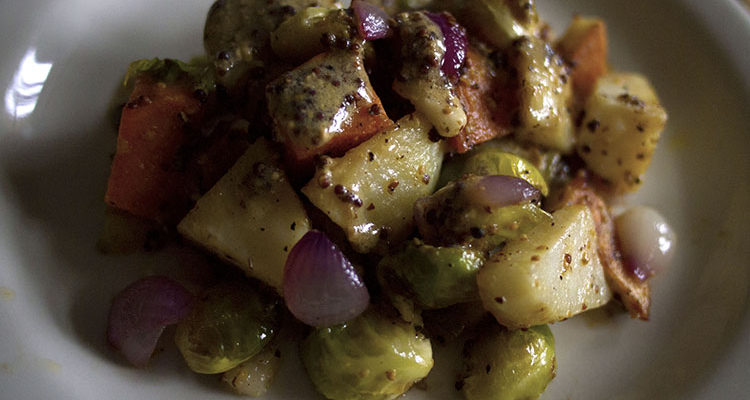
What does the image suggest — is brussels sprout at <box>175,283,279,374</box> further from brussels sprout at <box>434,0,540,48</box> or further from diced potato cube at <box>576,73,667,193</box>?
diced potato cube at <box>576,73,667,193</box>

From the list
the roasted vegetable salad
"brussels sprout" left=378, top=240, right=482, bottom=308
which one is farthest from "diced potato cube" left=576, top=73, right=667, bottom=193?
"brussels sprout" left=378, top=240, right=482, bottom=308

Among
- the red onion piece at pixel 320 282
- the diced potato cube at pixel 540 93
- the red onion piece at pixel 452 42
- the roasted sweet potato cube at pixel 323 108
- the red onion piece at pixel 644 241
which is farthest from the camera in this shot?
the red onion piece at pixel 644 241

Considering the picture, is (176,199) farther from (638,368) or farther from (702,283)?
(702,283)

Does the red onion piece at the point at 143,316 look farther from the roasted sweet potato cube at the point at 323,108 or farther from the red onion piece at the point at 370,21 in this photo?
the red onion piece at the point at 370,21

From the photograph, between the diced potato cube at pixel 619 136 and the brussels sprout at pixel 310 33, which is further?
the diced potato cube at pixel 619 136

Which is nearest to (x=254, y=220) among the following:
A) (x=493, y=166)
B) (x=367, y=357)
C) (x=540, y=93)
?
(x=367, y=357)

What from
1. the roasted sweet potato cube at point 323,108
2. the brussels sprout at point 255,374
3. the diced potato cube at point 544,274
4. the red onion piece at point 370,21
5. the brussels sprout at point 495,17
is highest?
the red onion piece at point 370,21

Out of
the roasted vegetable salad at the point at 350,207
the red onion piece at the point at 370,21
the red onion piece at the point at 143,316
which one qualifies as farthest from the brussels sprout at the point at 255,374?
the red onion piece at the point at 370,21
